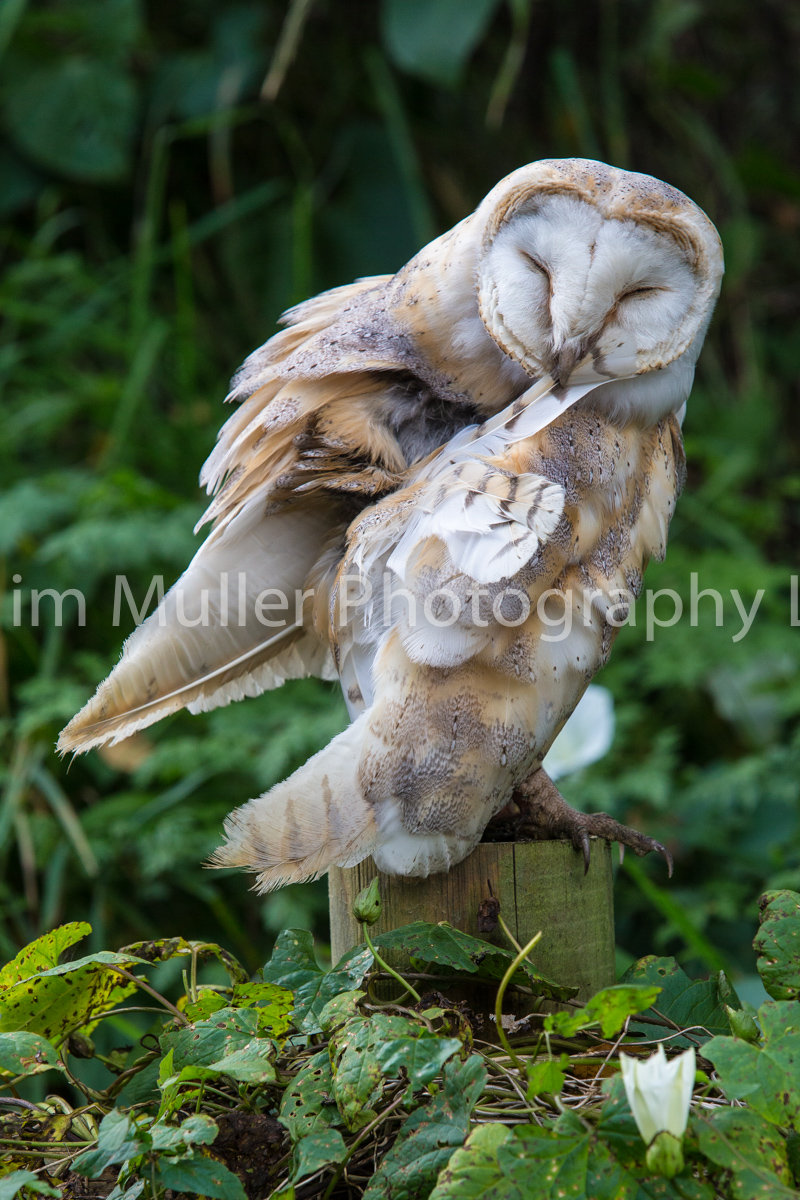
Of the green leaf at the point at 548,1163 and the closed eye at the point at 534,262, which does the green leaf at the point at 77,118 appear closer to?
the closed eye at the point at 534,262

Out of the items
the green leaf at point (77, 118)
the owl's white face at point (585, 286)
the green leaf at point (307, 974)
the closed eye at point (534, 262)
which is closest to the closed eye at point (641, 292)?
the owl's white face at point (585, 286)

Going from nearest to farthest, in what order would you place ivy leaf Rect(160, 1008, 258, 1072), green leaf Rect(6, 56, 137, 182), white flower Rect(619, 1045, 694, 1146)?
1. white flower Rect(619, 1045, 694, 1146)
2. ivy leaf Rect(160, 1008, 258, 1072)
3. green leaf Rect(6, 56, 137, 182)

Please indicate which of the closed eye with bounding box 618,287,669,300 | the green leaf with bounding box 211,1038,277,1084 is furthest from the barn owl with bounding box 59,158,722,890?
the green leaf with bounding box 211,1038,277,1084

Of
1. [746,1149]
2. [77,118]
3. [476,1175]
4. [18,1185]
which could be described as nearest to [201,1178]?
[18,1185]

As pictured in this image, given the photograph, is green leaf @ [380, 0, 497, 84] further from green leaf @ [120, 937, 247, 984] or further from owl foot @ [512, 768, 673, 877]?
green leaf @ [120, 937, 247, 984]

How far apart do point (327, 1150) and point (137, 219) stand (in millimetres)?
3581

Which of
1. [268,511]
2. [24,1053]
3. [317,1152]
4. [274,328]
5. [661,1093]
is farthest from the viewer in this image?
[274,328]

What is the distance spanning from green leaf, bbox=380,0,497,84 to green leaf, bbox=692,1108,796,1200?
125 inches

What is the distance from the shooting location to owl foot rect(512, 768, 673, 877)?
4.34 ft

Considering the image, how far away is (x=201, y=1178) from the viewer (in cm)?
89

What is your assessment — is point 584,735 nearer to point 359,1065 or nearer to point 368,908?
point 368,908

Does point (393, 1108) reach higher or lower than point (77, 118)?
lower

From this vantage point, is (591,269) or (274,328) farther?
(274,328)

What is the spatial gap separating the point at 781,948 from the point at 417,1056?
0.42m
